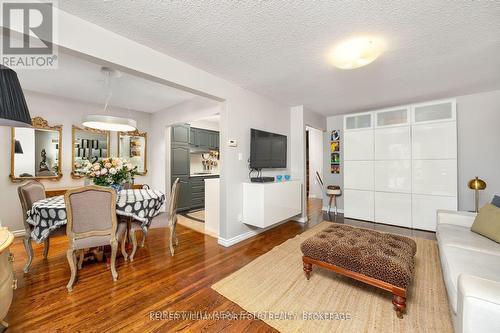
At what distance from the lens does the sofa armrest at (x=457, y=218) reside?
242cm

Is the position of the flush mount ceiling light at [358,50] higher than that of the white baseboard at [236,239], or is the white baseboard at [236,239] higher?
the flush mount ceiling light at [358,50]

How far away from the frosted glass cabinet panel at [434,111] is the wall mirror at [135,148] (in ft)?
19.1

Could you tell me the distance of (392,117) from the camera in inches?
152

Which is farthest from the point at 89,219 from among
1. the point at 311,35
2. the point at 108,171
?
the point at 311,35

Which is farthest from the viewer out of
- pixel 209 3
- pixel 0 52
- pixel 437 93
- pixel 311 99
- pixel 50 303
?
pixel 311 99

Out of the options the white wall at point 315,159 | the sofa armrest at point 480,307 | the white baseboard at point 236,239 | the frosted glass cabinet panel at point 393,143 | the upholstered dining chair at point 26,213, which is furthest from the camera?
the white wall at point 315,159

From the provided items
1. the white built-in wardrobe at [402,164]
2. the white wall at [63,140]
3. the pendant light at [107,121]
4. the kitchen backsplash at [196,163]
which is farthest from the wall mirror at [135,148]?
the white built-in wardrobe at [402,164]

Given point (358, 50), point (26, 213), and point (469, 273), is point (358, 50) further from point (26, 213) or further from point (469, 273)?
point (26, 213)

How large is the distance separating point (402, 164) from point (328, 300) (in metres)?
3.20

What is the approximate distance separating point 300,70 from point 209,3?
148 centimetres

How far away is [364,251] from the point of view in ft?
5.90

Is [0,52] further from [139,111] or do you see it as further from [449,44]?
[449,44]

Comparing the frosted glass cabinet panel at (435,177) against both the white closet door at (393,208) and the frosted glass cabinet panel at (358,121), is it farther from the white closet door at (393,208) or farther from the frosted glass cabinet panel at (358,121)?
the frosted glass cabinet panel at (358,121)

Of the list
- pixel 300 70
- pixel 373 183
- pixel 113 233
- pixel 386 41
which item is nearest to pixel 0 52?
pixel 113 233
